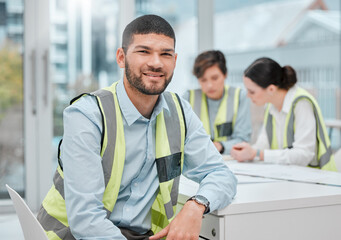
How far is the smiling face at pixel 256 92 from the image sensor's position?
2568mm

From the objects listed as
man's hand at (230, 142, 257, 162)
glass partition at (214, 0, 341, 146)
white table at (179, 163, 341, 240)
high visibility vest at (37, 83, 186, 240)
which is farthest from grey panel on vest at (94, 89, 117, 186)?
glass partition at (214, 0, 341, 146)

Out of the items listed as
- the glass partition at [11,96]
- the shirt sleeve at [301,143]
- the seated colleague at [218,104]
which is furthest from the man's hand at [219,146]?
the glass partition at [11,96]

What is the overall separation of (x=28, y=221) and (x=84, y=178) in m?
0.20

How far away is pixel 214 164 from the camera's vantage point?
1.59m

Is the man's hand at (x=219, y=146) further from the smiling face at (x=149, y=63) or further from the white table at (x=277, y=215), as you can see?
the smiling face at (x=149, y=63)

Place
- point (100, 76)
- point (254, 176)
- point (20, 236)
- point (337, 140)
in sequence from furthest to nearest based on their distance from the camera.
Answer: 1. point (337, 140)
2. point (100, 76)
3. point (20, 236)
4. point (254, 176)

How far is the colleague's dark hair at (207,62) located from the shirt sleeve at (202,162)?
1.30 metres

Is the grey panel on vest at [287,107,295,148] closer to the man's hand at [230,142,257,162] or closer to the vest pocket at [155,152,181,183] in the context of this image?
the man's hand at [230,142,257,162]

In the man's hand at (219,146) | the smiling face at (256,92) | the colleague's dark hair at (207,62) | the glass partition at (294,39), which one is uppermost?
the glass partition at (294,39)

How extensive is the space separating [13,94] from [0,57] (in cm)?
31

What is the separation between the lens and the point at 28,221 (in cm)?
116

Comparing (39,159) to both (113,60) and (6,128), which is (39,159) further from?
(113,60)

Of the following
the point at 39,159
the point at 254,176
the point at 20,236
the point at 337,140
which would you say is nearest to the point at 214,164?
the point at 254,176

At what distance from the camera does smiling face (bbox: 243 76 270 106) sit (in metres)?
2.57
